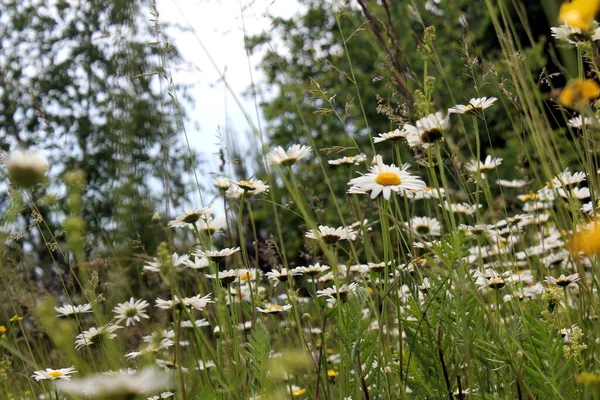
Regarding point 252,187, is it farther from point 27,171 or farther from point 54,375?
point 27,171

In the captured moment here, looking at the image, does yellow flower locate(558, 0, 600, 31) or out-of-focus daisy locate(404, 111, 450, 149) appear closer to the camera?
yellow flower locate(558, 0, 600, 31)

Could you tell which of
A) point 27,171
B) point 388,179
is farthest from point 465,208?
point 27,171

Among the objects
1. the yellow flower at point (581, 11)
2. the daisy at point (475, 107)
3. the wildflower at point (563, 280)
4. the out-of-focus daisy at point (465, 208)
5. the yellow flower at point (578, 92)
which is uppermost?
the daisy at point (475, 107)

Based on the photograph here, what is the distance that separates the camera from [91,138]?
1361cm

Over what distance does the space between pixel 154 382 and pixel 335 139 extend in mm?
11182

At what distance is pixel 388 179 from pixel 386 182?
0.01 meters

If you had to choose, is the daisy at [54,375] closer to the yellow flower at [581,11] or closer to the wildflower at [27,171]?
the wildflower at [27,171]

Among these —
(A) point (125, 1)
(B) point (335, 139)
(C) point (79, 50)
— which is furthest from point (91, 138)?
(A) point (125, 1)

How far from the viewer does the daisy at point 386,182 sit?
1.22m

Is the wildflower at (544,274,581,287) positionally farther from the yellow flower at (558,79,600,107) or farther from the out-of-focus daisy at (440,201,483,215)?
the yellow flower at (558,79,600,107)

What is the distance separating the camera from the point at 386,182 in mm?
1258

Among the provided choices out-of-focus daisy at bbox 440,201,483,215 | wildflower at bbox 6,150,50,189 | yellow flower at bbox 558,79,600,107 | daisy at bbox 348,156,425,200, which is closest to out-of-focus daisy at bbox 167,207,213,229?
daisy at bbox 348,156,425,200

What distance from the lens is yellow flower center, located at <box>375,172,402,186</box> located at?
4.12 ft

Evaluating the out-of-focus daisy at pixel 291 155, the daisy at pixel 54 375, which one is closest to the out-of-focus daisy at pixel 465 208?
the out-of-focus daisy at pixel 291 155
